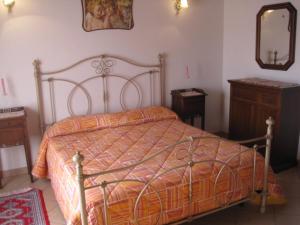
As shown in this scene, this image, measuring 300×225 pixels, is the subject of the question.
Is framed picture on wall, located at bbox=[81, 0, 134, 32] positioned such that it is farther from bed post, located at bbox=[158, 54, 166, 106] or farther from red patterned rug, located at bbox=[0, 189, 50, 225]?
red patterned rug, located at bbox=[0, 189, 50, 225]

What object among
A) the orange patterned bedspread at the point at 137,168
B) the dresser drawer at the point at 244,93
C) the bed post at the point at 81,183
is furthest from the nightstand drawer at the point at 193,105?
the bed post at the point at 81,183

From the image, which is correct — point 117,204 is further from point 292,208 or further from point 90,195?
point 292,208

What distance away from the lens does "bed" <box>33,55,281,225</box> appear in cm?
213

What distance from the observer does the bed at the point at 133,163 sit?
7.00 ft

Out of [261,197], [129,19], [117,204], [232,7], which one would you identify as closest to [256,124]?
[261,197]

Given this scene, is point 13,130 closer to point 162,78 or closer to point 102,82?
point 102,82

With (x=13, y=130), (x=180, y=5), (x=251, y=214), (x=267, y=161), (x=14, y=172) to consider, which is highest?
(x=180, y=5)

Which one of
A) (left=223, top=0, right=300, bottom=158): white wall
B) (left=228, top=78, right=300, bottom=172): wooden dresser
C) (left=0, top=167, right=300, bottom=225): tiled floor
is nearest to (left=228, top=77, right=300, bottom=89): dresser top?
(left=228, top=78, right=300, bottom=172): wooden dresser

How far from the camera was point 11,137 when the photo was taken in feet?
11.0

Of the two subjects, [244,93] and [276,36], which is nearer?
[276,36]

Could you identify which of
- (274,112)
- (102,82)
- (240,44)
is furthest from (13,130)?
(240,44)

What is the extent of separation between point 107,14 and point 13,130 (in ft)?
5.86

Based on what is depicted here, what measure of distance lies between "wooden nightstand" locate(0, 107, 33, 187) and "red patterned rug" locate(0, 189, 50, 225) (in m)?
0.48

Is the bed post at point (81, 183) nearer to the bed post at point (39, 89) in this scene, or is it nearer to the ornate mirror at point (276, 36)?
the bed post at point (39, 89)
